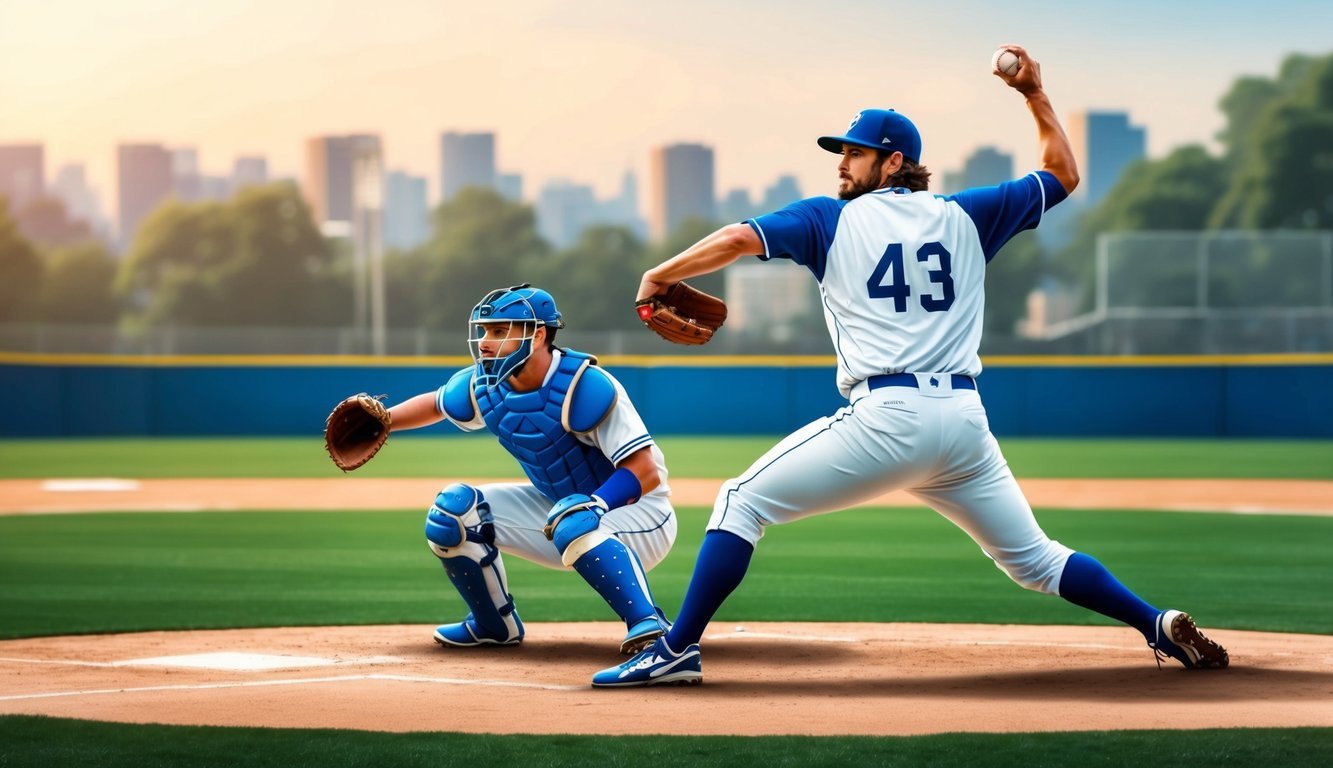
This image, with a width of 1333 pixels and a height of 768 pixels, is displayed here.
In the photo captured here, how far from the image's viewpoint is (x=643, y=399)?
27000 millimetres

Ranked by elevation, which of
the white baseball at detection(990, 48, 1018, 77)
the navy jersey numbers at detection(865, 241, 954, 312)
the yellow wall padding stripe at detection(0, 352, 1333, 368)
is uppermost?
the white baseball at detection(990, 48, 1018, 77)

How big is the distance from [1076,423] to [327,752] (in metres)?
23.6

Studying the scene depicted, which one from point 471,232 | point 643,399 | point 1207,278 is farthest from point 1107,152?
point 643,399

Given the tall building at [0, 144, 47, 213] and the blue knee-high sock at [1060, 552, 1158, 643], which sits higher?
the tall building at [0, 144, 47, 213]

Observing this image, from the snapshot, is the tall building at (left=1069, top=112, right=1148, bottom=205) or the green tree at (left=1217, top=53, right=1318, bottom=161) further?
the tall building at (left=1069, top=112, right=1148, bottom=205)

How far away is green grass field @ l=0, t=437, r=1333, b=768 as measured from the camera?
13.2 feet

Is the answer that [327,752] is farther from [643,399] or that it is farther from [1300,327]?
[1300,327]

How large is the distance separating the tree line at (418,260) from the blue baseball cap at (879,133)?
49.9m

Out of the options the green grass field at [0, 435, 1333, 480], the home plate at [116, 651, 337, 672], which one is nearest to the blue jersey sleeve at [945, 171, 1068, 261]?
the home plate at [116, 651, 337, 672]

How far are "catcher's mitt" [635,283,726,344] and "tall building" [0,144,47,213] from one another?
7882 cm

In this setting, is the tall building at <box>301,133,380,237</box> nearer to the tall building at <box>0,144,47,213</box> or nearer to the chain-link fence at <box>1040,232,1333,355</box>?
the tall building at <box>0,144,47,213</box>

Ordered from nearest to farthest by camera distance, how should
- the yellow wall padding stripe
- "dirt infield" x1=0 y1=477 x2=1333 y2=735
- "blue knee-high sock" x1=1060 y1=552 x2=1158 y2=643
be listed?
"dirt infield" x1=0 y1=477 x2=1333 y2=735 < "blue knee-high sock" x1=1060 y1=552 x2=1158 y2=643 < the yellow wall padding stripe

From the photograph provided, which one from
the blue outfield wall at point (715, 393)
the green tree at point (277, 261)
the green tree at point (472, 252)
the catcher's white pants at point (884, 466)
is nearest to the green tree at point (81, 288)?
the green tree at point (277, 261)

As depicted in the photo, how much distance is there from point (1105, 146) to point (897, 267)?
103 metres
